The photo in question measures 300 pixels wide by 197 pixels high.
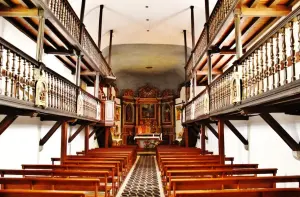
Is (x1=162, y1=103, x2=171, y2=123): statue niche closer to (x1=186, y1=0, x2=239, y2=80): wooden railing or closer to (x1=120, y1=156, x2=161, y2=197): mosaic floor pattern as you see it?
(x1=186, y1=0, x2=239, y2=80): wooden railing

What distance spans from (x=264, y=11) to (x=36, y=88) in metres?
5.48

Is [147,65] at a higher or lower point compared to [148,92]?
higher

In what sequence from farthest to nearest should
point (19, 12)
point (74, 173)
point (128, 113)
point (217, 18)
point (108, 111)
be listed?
point (128, 113) < point (108, 111) < point (217, 18) < point (19, 12) < point (74, 173)

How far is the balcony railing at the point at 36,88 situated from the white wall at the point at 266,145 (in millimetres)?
5440

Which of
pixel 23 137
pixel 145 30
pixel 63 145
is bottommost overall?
pixel 63 145

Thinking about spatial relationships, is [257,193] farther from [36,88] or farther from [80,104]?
[80,104]

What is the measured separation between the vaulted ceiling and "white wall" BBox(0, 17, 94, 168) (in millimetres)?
4651

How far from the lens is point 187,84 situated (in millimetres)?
16828

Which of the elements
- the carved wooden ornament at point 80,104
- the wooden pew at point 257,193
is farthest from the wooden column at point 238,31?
the carved wooden ornament at point 80,104

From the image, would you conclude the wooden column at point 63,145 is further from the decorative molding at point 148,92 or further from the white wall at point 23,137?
the decorative molding at point 148,92

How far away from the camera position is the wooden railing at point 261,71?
12.8 feet

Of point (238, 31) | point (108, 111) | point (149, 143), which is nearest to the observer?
point (238, 31)

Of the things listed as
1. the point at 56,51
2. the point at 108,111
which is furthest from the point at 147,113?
the point at 56,51

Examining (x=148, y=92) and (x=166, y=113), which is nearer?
(x=166, y=113)
